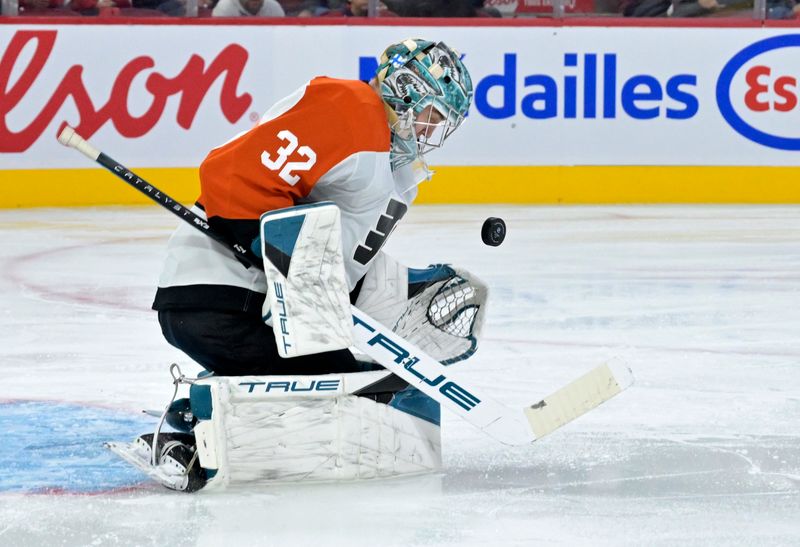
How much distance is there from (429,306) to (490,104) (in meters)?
4.52

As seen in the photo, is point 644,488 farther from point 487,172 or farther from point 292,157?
point 487,172

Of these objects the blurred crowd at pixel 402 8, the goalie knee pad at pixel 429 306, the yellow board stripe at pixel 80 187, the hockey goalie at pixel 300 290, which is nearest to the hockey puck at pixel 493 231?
the goalie knee pad at pixel 429 306

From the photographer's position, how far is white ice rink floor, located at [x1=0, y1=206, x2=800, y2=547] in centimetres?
206

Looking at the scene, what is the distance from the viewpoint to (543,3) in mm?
6949

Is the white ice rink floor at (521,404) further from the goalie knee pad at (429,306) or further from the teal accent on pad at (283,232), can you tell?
the teal accent on pad at (283,232)

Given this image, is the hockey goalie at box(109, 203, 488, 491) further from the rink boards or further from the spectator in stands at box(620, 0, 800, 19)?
the spectator in stands at box(620, 0, 800, 19)

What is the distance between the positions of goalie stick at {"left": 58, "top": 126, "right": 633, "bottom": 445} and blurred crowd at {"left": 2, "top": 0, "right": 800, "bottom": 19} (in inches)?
182

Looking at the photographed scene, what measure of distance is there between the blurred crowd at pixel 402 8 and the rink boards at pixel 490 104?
0.29ft

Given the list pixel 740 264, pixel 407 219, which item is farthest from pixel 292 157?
pixel 407 219

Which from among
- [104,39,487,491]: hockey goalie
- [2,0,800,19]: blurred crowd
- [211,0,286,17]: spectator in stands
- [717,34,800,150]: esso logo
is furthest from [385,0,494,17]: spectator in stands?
[104,39,487,491]: hockey goalie

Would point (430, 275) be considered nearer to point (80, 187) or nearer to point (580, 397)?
point (580, 397)

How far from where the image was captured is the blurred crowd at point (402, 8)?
22.1 feet

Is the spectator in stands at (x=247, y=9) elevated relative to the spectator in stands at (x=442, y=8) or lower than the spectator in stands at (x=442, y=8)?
elevated

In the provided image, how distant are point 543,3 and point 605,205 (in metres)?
1.04
